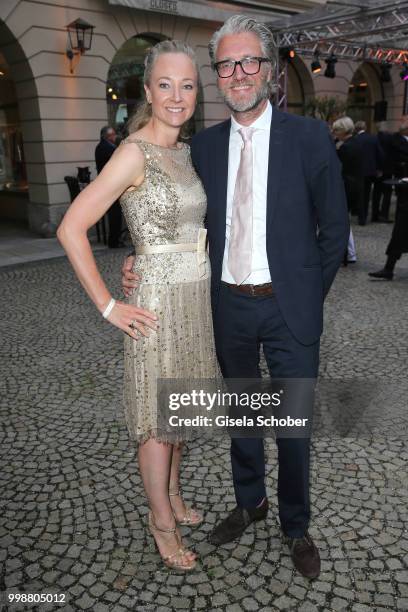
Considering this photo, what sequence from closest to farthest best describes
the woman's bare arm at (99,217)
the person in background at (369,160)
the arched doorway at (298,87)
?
the woman's bare arm at (99,217)
the person in background at (369,160)
the arched doorway at (298,87)

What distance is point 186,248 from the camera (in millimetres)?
2086

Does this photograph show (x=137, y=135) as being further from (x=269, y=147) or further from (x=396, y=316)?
(x=396, y=316)

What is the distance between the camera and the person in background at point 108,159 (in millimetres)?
A: 8555

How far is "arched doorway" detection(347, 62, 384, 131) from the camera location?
18812 millimetres

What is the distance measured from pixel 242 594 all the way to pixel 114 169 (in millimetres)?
1740

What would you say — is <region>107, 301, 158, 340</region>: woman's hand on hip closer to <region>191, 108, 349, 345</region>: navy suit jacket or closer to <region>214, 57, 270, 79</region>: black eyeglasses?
<region>191, 108, 349, 345</region>: navy suit jacket

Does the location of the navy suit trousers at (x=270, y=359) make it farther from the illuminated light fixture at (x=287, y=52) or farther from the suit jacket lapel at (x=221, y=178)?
the illuminated light fixture at (x=287, y=52)

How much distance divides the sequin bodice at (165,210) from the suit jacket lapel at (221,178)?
0.07 meters

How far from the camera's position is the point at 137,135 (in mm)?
2023

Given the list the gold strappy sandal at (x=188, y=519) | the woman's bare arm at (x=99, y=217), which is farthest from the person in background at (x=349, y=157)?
the woman's bare arm at (x=99, y=217)

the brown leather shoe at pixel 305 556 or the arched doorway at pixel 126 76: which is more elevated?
the arched doorway at pixel 126 76

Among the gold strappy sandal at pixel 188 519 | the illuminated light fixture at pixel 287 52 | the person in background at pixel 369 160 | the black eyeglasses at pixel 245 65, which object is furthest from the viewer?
the illuminated light fixture at pixel 287 52

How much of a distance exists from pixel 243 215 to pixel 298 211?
212mm
